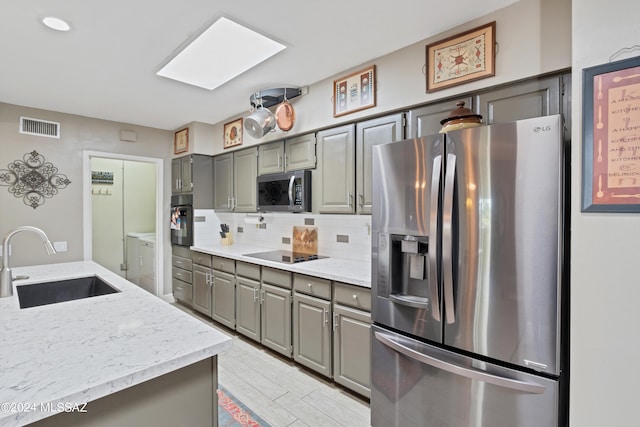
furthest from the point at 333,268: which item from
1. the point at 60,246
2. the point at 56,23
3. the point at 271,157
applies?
the point at 60,246

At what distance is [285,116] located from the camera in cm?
294

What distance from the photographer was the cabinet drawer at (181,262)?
4.20 meters

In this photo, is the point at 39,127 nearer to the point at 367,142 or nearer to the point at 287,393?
the point at 367,142

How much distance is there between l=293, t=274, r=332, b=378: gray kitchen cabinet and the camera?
7.79 ft

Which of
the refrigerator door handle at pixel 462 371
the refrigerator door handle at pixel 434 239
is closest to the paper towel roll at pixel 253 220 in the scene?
the refrigerator door handle at pixel 462 371

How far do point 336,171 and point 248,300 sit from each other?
60.9 inches

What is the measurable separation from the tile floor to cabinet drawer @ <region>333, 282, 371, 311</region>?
68 cm

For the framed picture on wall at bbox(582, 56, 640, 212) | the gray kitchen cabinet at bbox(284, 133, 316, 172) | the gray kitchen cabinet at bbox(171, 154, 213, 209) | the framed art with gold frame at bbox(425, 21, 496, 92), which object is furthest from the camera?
the gray kitchen cabinet at bbox(171, 154, 213, 209)

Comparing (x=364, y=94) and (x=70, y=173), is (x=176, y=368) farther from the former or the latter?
(x=70, y=173)

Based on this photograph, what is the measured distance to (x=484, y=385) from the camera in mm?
1444

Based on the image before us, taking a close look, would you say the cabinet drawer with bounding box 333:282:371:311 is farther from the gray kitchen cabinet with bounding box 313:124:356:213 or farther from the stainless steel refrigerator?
the gray kitchen cabinet with bounding box 313:124:356:213

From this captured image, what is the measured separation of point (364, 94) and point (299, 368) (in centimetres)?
229

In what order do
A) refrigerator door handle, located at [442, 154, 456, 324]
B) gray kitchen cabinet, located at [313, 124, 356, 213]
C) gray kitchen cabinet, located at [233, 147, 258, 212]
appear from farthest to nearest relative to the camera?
1. gray kitchen cabinet, located at [233, 147, 258, 212]
2. gray kitchen cabinet, located at [313, 124, 356, 213]
3. refrigerator door handle, located at [442, 154, 456, 324]

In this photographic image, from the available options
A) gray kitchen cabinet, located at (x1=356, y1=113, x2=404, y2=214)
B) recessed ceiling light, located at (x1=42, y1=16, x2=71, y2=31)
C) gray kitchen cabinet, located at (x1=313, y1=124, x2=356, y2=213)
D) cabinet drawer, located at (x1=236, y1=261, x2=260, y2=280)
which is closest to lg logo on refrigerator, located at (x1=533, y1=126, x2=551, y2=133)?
gray kitchen cabinet, located at (x1=356, y1=113, x2=404, y2=214)
